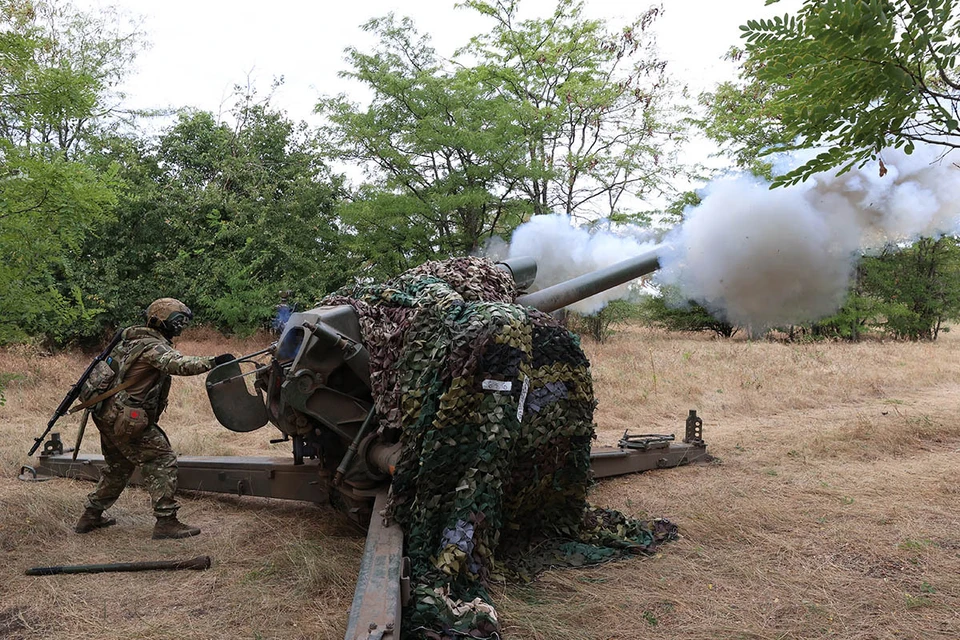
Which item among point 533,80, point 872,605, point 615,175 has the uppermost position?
point 533,80

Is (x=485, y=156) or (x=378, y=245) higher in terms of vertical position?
(x=485, y=156)

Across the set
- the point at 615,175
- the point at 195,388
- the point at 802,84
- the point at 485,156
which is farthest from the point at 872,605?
the point at 615,175

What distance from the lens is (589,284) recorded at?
21.2ft

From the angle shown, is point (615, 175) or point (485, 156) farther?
point (615, 175)

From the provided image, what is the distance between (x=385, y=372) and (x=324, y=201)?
14.2 meters

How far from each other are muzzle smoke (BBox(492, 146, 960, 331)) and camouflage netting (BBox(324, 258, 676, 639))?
2289 mm

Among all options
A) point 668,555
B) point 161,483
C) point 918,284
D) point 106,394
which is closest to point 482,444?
point 668,555

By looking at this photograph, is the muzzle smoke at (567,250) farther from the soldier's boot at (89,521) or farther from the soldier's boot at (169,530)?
the soldier's boot at (89,521)

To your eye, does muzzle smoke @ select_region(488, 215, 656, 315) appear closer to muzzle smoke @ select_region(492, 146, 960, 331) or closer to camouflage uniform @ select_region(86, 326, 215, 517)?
muzzle smoke @ select_region(492, 146, 960, 331)

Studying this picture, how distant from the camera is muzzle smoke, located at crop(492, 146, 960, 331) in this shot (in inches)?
213

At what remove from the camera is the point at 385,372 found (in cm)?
461

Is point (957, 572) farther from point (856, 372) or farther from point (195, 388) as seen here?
point (195, 388)

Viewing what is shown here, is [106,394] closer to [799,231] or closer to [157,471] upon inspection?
[157,471]

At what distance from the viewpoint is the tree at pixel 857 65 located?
3285 millimetres
